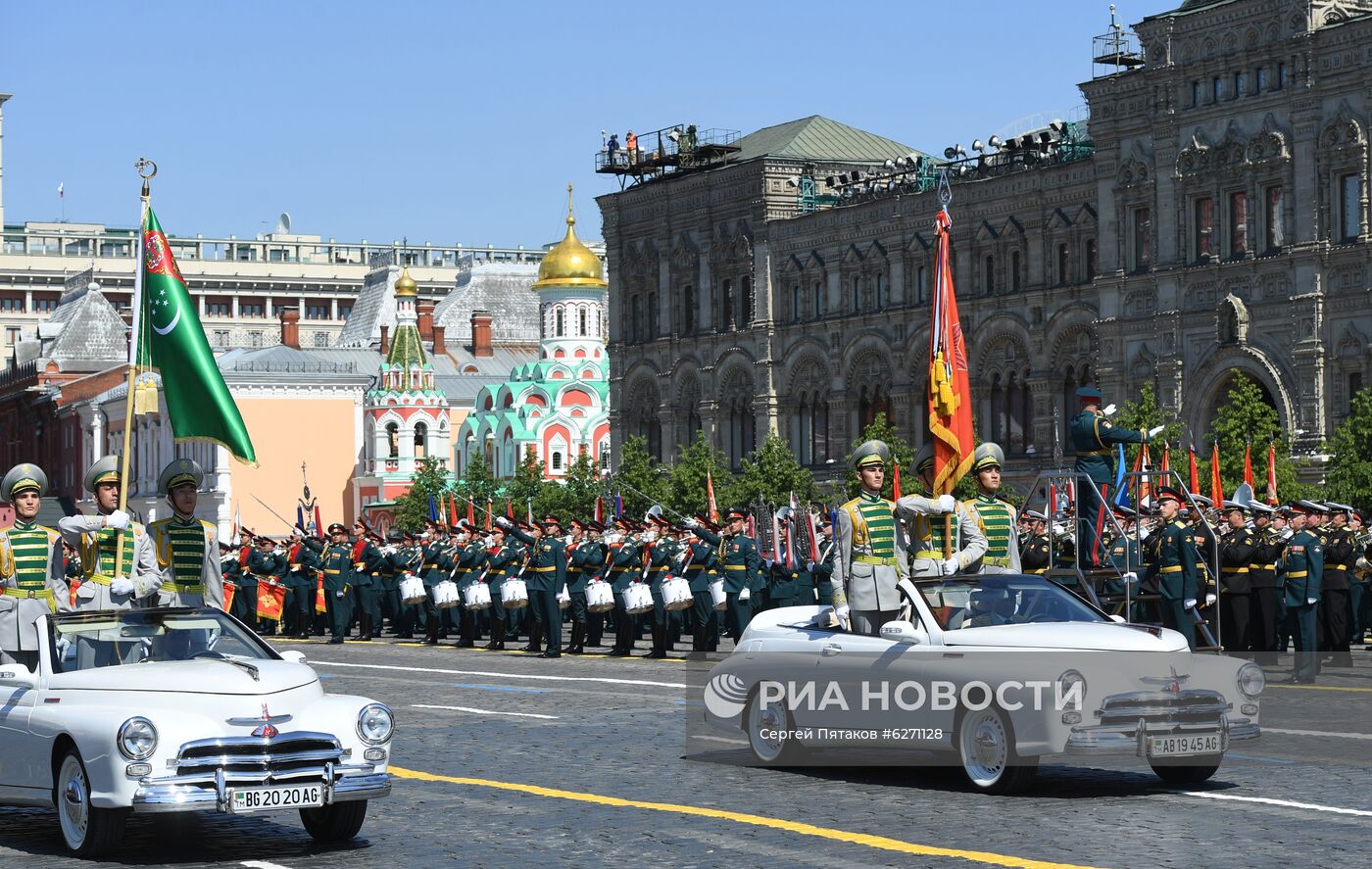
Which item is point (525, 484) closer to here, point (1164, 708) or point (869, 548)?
point (869, 548)

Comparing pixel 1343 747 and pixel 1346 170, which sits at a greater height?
pixel 1346 170

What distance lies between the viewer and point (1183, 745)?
40.0ft

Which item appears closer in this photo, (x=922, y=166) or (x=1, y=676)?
(x=1, y=676)

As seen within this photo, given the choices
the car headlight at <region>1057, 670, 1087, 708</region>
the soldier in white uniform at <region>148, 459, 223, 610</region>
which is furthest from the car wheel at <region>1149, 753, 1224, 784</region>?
the soldier in white uniform at <region>148, 459, 223, 610</region>

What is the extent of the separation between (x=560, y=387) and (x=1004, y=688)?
3235 inches

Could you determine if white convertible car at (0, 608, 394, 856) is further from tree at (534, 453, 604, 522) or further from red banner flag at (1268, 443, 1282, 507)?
tree at (534, 453, 604, 522)

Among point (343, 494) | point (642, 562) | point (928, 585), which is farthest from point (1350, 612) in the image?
point (343, 494)

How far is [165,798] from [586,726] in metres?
6.94

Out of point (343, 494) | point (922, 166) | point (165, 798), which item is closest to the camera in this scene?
point (165, 798)

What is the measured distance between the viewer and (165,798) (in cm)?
1062

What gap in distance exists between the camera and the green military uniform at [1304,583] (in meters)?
22.5

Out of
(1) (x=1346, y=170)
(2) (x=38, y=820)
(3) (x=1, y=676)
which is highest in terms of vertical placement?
(1) (x=1346, y=170)

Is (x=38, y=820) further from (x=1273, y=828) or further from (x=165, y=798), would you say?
(x=1273, y=828)

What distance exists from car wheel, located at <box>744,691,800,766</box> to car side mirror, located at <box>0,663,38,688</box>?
450 centimetres
